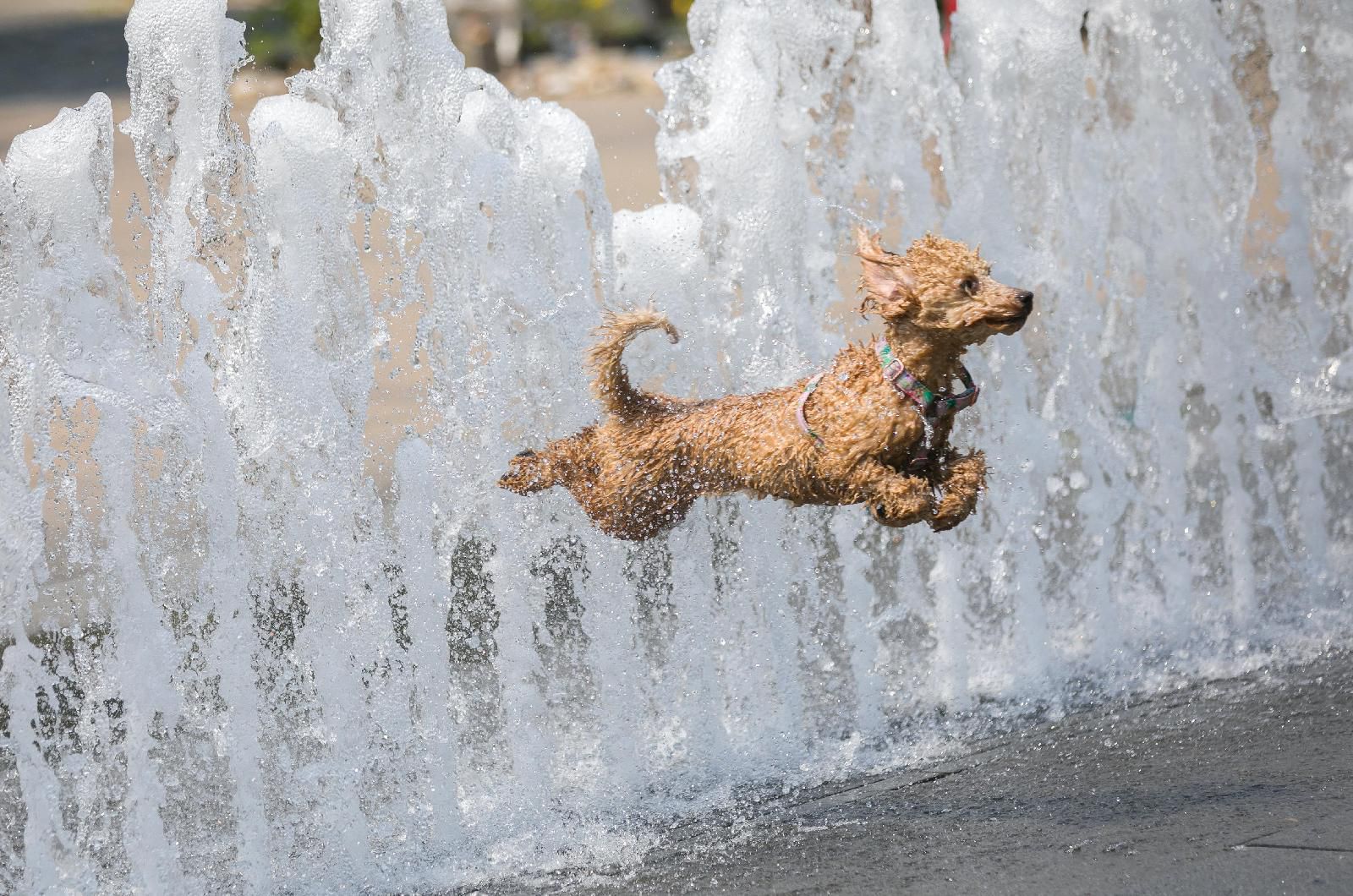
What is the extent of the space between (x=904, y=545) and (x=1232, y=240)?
1747 millimetres

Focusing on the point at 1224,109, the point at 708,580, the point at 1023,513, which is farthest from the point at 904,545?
the point at 1224,109

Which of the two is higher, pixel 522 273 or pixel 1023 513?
pixel 522 273

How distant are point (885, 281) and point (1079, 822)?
5.01 ft

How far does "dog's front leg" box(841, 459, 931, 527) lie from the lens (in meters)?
3.22

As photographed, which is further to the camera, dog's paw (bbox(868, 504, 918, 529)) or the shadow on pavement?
the shadow on pavement

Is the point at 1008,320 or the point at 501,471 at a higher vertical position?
the point at 1008,320

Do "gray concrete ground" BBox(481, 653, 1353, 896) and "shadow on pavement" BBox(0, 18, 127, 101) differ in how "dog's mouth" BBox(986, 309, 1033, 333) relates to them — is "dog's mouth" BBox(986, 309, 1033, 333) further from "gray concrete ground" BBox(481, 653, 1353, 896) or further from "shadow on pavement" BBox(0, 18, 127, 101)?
"shadow on pavement" BBox(0, 18, 127, 101)

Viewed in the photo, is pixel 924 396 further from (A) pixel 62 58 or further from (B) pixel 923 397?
(A) pixel 62 58

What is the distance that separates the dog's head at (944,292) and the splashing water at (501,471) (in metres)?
1.13

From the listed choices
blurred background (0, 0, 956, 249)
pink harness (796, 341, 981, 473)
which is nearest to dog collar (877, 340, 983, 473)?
pink harness (796, 341, 981, 473)

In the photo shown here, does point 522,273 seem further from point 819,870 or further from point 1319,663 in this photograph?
point 1319,663

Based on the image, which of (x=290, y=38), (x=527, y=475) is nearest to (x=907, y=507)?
(x=527, y=475)

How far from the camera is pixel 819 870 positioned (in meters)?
3.70

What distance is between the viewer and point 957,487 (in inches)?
129
